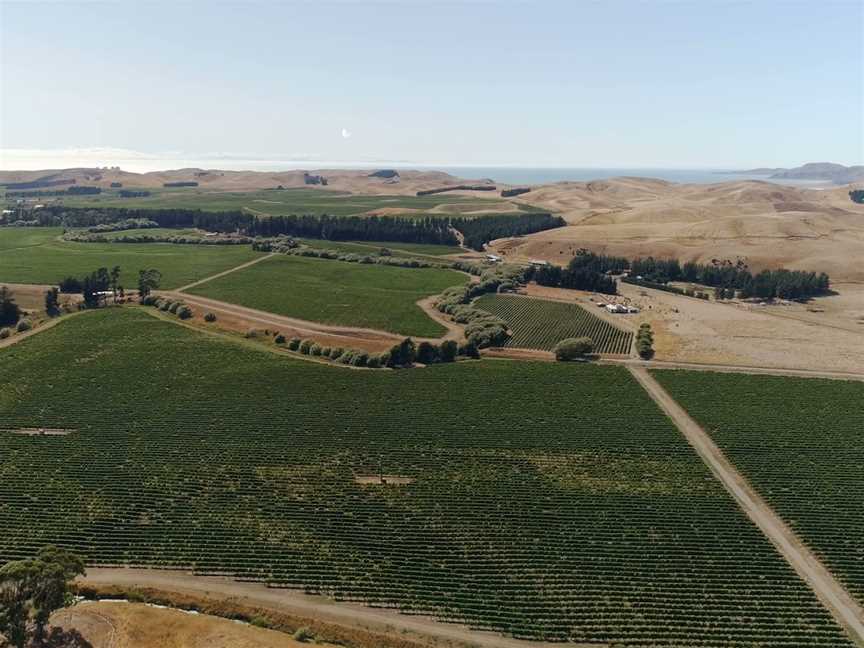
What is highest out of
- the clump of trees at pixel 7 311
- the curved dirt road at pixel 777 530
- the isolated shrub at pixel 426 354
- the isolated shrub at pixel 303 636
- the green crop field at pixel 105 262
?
the green crop field at pixel 105 262

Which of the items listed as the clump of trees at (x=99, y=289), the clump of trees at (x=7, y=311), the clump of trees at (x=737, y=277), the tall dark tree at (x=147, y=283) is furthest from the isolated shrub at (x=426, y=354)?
the clump of trees at (x=737, y=277)

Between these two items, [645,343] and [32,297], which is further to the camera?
[32,297]

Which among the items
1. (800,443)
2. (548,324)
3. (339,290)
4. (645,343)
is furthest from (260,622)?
(339,290)

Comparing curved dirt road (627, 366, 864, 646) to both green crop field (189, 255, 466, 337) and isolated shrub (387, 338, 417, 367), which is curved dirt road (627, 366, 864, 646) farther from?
green crop field (189, 255, 466, 337)

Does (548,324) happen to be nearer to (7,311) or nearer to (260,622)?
(260,622)

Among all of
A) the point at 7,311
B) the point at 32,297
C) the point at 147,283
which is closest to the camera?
the point at 7,311

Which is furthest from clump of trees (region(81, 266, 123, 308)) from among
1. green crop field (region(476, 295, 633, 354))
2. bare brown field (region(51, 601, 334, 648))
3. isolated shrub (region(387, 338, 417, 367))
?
bare brown field (region(51, 601, 334, 648))

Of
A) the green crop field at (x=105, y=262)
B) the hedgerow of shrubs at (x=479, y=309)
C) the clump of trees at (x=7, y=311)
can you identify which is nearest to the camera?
the hedgerow of shrubs at (x=479, y=309)

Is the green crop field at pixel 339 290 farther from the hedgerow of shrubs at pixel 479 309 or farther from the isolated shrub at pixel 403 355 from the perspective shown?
the isolated shrub at pixel 403 355
